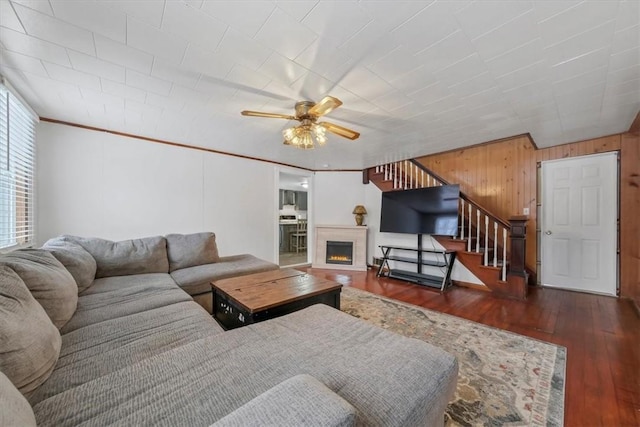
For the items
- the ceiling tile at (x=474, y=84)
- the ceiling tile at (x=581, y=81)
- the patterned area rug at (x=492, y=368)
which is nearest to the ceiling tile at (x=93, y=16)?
the ceiling tile at (x=474, y=84)

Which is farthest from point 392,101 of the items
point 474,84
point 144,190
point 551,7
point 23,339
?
point 144,190

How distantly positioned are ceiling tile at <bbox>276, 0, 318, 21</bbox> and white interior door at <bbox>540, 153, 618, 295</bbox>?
438cm

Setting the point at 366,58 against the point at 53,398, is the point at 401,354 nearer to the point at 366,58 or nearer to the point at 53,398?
the point at 53,398

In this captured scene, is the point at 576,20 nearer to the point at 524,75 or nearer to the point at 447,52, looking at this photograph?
the point at 524,75

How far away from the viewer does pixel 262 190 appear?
456cm

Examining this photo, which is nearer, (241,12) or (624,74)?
(241,12)

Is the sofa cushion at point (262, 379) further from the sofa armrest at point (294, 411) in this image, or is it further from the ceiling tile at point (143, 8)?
the ceiling tile at point (143, 8)

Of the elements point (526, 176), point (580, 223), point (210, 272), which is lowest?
point (210, 272)

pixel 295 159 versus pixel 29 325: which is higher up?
pixel 295 159

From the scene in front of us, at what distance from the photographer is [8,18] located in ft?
4.35

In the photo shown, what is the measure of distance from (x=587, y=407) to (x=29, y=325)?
9.17ft

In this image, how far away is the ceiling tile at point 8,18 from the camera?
1.25 metres

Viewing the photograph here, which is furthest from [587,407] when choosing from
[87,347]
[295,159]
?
[295,159]

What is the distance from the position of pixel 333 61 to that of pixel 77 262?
2.60 m
